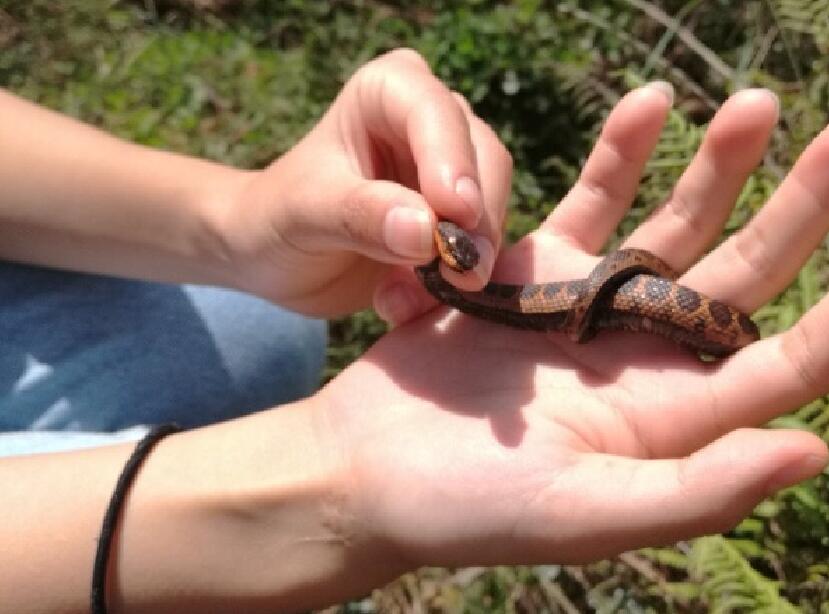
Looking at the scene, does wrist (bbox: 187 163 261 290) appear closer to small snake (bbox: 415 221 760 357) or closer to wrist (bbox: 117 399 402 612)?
small snake (bbox: 415 221 760 357)

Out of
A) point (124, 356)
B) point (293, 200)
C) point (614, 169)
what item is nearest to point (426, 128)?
point (293, 200)

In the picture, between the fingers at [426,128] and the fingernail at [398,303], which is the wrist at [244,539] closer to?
the fingernail at [398,303]

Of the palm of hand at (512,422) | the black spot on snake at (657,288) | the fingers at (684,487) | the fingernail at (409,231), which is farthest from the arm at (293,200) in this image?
the fingers at (684,487)

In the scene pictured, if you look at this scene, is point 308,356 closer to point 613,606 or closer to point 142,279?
point 142,279

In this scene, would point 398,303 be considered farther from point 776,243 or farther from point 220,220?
point 776,243

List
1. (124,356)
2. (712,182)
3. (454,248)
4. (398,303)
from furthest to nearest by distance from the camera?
(124,356), (398,303), (712,182), (454,248)

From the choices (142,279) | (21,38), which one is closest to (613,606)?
(142,279)
